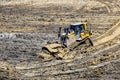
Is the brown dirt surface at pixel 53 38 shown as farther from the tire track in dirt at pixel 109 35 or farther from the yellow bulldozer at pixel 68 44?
the yellow bulldozer at pixel 68 44

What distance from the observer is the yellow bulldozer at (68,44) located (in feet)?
64.2

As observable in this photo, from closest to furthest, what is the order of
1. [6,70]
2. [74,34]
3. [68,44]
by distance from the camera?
[6,70], [68,44], [74,34]

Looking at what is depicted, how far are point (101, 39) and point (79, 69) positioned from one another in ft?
16.4

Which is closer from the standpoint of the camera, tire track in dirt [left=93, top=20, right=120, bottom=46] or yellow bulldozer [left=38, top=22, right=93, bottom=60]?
yellow bulldozer [left=38, top=22, right=93, bottom=60]

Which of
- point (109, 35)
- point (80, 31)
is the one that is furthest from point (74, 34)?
point (109, 35)

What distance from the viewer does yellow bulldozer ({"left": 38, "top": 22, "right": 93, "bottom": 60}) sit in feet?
64.2

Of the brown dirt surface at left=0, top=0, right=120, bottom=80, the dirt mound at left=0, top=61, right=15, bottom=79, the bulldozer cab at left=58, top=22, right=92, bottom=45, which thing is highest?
the bulldozer cab at left=58, top=22, right=92, bottom=45

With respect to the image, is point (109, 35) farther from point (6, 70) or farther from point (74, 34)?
point (6, 70)

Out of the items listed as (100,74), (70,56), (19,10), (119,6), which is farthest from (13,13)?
(100,74)

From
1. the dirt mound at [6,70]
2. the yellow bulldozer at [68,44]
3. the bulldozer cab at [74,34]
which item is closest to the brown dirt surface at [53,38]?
the dirt mound at [6,70]

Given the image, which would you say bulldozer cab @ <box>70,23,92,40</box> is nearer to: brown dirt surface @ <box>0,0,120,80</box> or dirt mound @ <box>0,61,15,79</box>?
brown dirt surface @ <box>0,0,120,80</box>

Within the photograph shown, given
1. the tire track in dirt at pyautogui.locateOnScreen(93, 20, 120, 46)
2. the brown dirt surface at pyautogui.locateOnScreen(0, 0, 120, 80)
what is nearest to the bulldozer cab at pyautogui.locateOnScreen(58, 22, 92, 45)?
the brown dirt surface at pyautogui.locateOnScreen(0, 0, 120, 80)

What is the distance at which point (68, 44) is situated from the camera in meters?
20.2

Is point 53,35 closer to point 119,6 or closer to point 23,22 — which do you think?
point 23,22
